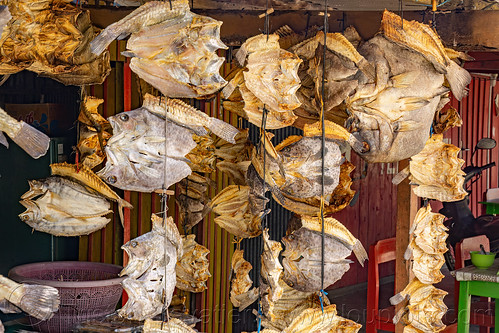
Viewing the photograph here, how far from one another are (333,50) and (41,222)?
1.39 metres

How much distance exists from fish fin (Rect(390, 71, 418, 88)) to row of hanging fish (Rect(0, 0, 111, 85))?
121cm

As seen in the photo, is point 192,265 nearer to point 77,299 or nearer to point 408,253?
point 77,299

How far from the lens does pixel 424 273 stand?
3.25 m

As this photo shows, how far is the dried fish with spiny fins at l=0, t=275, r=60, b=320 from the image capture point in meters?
1.89

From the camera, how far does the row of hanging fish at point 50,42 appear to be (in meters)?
2.37

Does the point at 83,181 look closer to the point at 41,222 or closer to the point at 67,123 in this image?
the point at 41,222

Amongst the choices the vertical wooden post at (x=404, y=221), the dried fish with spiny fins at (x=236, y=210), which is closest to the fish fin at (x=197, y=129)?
the dried fish with spiny fins at (x=236, y=210)

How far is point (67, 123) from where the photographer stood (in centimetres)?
449

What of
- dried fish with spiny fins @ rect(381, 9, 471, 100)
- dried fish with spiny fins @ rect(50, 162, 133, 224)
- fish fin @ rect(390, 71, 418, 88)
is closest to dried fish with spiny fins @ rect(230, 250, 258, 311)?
dried fish with spiny fins @ rect(50, 162, 133, 224)

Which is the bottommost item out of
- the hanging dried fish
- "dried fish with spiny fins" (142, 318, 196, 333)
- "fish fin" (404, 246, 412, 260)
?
"dried fish with spiny fins" (142, 318, 196, 333)

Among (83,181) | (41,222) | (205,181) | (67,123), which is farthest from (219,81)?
(67,123)

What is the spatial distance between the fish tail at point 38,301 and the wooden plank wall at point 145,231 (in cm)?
128

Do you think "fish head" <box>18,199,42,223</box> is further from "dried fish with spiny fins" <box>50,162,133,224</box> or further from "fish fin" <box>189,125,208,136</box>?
"fish fin" <box>189,125,208,136</box>

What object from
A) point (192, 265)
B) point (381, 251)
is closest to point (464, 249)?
point (381, 251)
